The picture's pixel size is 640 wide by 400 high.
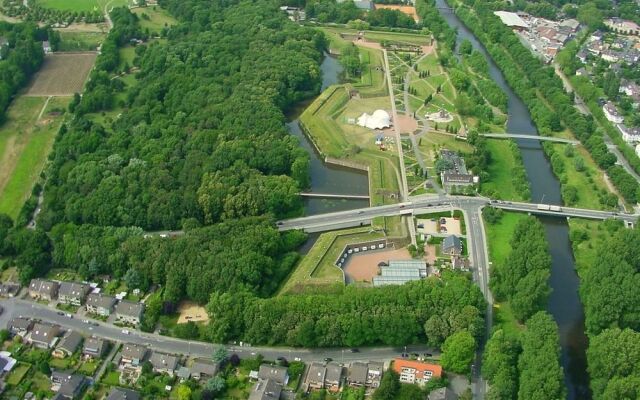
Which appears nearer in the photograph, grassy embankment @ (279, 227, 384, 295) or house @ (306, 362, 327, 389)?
house @ (306, 362, 327, 389)

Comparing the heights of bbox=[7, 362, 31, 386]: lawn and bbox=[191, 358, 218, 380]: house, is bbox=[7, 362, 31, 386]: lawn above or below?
below

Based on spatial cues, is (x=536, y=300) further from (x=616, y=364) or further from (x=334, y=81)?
(x=334, y=81)

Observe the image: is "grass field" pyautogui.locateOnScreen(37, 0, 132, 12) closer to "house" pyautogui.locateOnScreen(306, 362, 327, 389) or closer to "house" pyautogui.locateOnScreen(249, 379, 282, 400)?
"house" pyautogui.locateOnScreen(249, 379, 282, 400)

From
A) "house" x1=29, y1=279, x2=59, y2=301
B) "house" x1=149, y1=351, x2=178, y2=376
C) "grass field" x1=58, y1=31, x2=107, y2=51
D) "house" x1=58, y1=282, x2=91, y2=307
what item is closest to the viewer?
"house" x1=149, y1=351, x2=178, y2=376

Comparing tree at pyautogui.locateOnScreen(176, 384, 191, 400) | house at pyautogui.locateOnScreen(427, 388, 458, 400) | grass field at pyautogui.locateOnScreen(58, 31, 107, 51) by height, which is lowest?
grass field at pyautogui.locateOnScreen(58, 31, 107, 51)

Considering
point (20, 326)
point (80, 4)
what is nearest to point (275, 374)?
point (20, 326)

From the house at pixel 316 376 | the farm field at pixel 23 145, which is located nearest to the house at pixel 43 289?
the farm field at pixel 23 145

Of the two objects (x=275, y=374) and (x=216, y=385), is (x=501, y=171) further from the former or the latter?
(x=216, y=385)

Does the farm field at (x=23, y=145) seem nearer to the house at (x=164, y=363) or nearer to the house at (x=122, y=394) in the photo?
the house at (x=164, y=363)

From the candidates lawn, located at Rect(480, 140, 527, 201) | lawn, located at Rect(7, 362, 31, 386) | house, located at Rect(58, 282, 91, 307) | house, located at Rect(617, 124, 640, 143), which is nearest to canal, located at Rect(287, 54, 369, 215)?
lawn, located at Rect(480, 140, 527, 201)
